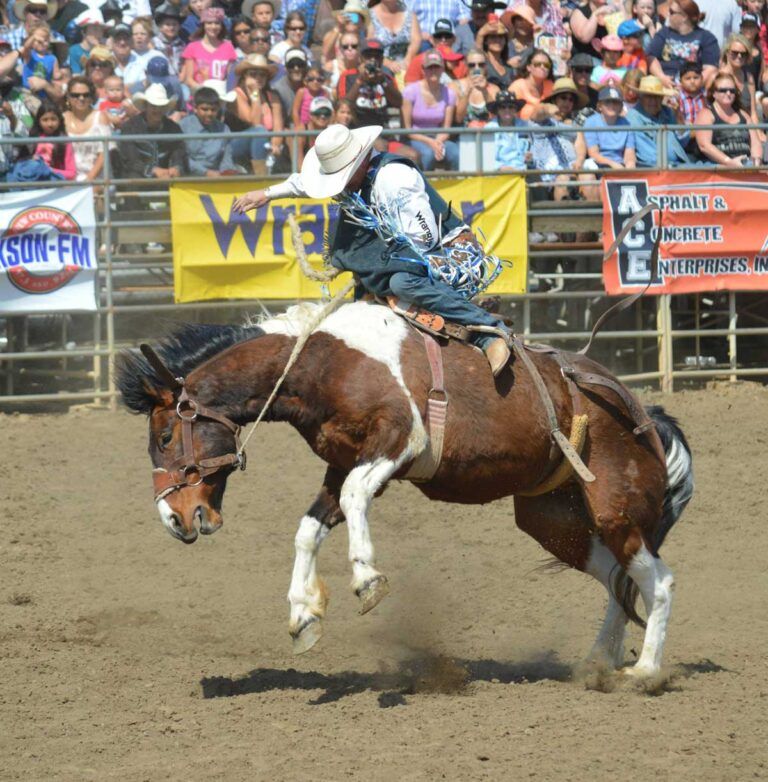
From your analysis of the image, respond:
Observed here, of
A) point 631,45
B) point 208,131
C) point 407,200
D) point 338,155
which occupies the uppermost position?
point 631,45

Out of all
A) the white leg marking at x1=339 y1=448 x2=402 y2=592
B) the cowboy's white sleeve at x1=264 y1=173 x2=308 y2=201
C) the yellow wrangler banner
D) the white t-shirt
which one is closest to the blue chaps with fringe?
the white t-shirt

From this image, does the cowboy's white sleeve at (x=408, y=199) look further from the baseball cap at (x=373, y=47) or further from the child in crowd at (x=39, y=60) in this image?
the child in crowd at (x=39, y=60)

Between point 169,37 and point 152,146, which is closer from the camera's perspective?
point 152,146

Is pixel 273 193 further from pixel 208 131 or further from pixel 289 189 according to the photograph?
pixel 208 131

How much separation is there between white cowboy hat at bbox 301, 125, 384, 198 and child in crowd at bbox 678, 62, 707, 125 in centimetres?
645

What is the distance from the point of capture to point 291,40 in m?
11.8

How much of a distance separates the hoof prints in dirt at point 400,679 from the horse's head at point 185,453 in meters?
0.75

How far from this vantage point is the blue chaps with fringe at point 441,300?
584cm

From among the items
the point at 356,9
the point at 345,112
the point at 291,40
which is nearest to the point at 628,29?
the point at 356,9

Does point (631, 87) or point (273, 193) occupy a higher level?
point (631, 87)

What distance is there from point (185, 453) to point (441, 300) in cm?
130

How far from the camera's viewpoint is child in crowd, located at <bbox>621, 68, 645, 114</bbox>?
11351 millimetres

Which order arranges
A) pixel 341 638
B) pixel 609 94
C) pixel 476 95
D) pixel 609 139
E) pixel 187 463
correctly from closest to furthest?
pixel 187 463 < pixel 341 638 < pixel 609 139 < pixel 609 94 < pixel 476 95

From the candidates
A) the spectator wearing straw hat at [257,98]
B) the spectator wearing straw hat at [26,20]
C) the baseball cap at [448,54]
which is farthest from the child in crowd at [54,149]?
the baseball cap at [448,54]
